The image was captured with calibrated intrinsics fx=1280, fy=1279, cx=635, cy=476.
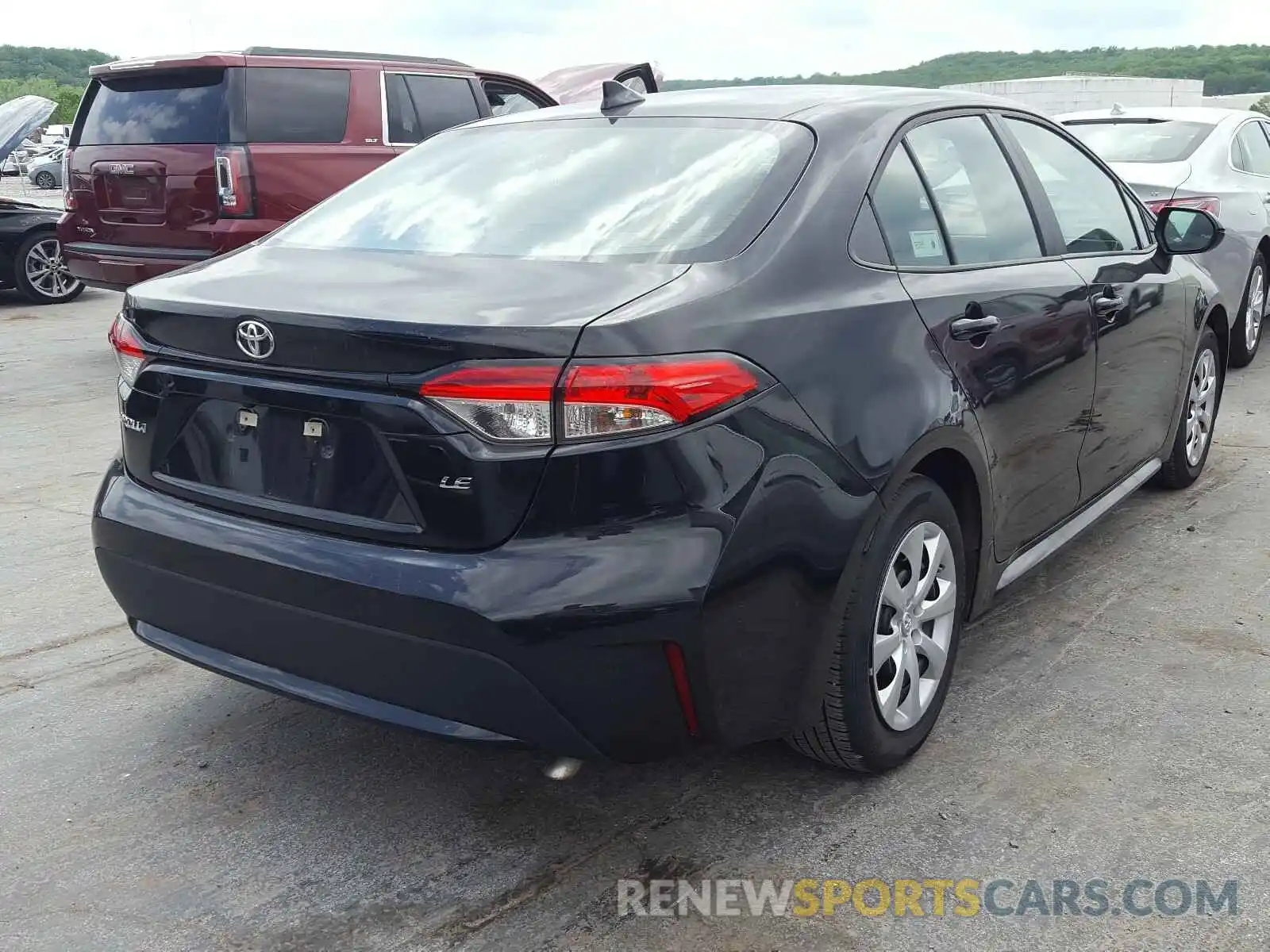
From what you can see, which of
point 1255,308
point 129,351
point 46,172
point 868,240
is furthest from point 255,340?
point 46,172

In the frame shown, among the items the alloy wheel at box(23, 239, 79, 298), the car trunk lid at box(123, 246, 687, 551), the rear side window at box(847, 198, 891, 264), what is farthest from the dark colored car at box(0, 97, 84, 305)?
the rear side window at box(847, 198, 891, 264)

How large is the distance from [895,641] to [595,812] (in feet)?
2.54

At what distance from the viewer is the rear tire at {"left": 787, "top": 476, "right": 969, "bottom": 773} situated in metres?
2.71

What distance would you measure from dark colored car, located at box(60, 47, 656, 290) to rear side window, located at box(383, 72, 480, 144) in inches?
0.8

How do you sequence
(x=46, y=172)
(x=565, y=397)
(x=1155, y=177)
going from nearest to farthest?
(x=565, y=397) → (x=1155, y=177) → (x=46, y=172)

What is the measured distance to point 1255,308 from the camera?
26.3ft

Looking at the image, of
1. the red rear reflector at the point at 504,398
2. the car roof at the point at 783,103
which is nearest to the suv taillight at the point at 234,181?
the car roof at the point at 783,103

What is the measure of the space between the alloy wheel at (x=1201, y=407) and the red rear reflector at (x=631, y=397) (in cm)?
326

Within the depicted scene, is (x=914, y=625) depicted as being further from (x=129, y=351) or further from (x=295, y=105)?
(x=295, y=105)

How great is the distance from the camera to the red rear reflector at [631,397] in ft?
7.44

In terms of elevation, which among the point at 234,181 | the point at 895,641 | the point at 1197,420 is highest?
the point at 234,181

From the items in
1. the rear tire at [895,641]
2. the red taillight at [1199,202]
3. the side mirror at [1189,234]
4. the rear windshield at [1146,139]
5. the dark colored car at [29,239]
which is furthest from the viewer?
the dark colored car at [29,239]

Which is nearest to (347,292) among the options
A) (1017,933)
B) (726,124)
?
(726,124)

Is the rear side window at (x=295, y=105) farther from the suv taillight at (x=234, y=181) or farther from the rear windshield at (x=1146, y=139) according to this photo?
the rear windshield at (x=1146, y=139)
